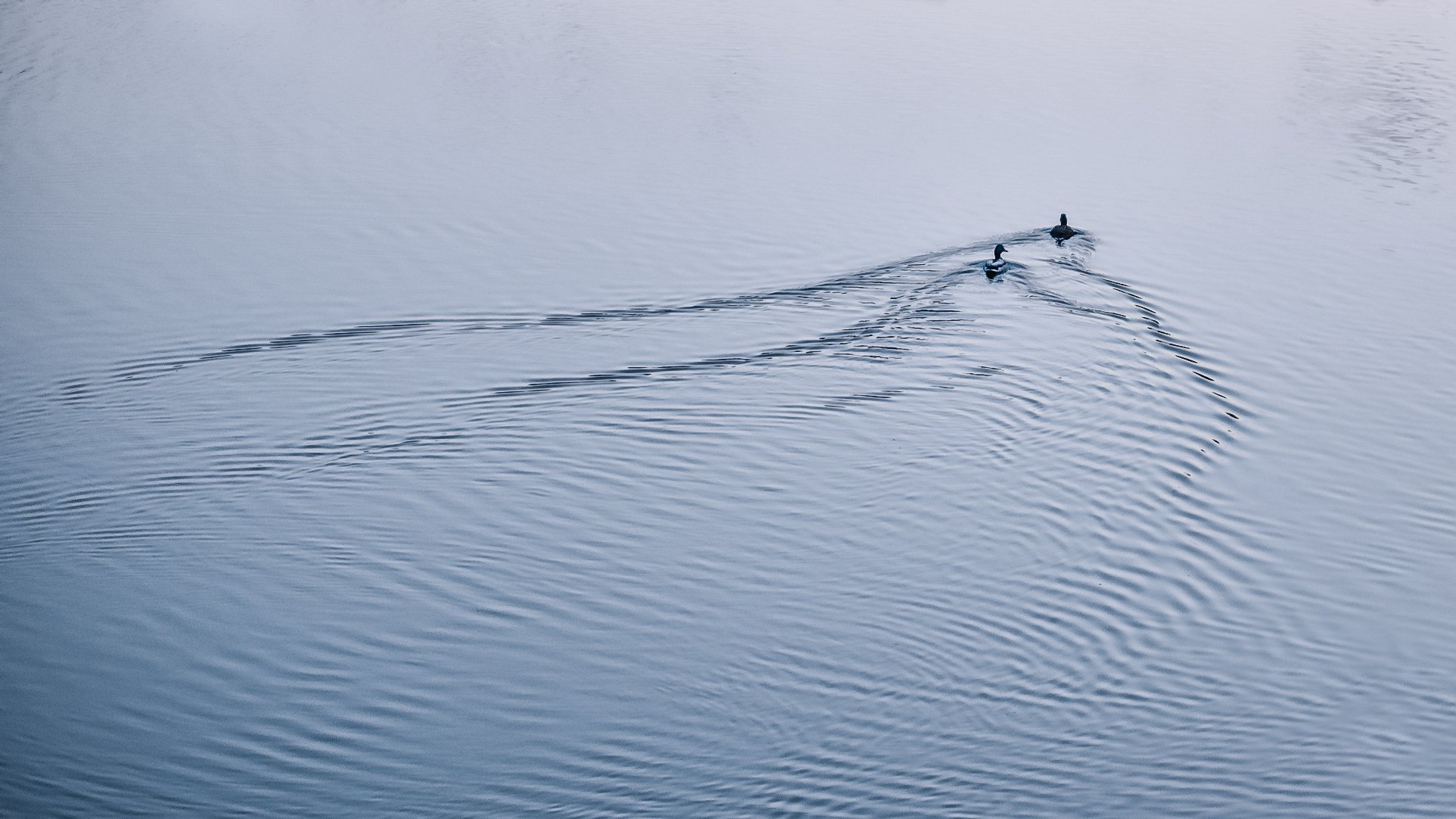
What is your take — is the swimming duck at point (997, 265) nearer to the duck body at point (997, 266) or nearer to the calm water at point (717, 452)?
the duck body at point (997, 266)

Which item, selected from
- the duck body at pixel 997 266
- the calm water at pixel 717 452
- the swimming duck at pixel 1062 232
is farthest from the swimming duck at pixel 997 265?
the swimming duck at pixel 1062 232

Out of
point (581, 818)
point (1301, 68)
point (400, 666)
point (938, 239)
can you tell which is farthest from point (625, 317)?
point (1301, 68)

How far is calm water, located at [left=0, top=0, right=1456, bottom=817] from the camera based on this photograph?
7723 mm

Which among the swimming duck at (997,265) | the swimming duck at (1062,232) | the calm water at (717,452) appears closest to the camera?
the calm water at (717,452)

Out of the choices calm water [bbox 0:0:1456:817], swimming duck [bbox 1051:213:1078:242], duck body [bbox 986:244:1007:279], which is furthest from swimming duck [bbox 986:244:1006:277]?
swimming duck [bbox 1051:213:1078:242]

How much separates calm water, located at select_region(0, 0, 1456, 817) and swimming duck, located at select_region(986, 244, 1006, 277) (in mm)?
231

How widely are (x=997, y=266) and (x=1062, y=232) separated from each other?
1071mm

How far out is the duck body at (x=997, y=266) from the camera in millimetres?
13391

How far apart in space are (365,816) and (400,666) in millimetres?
1266

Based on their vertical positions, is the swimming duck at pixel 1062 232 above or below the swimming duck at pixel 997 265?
above

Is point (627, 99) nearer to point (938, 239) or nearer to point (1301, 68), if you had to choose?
point (938, 239)

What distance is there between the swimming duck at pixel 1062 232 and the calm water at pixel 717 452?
221 mm

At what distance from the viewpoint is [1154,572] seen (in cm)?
920

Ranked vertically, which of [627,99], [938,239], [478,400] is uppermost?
[627,99]
